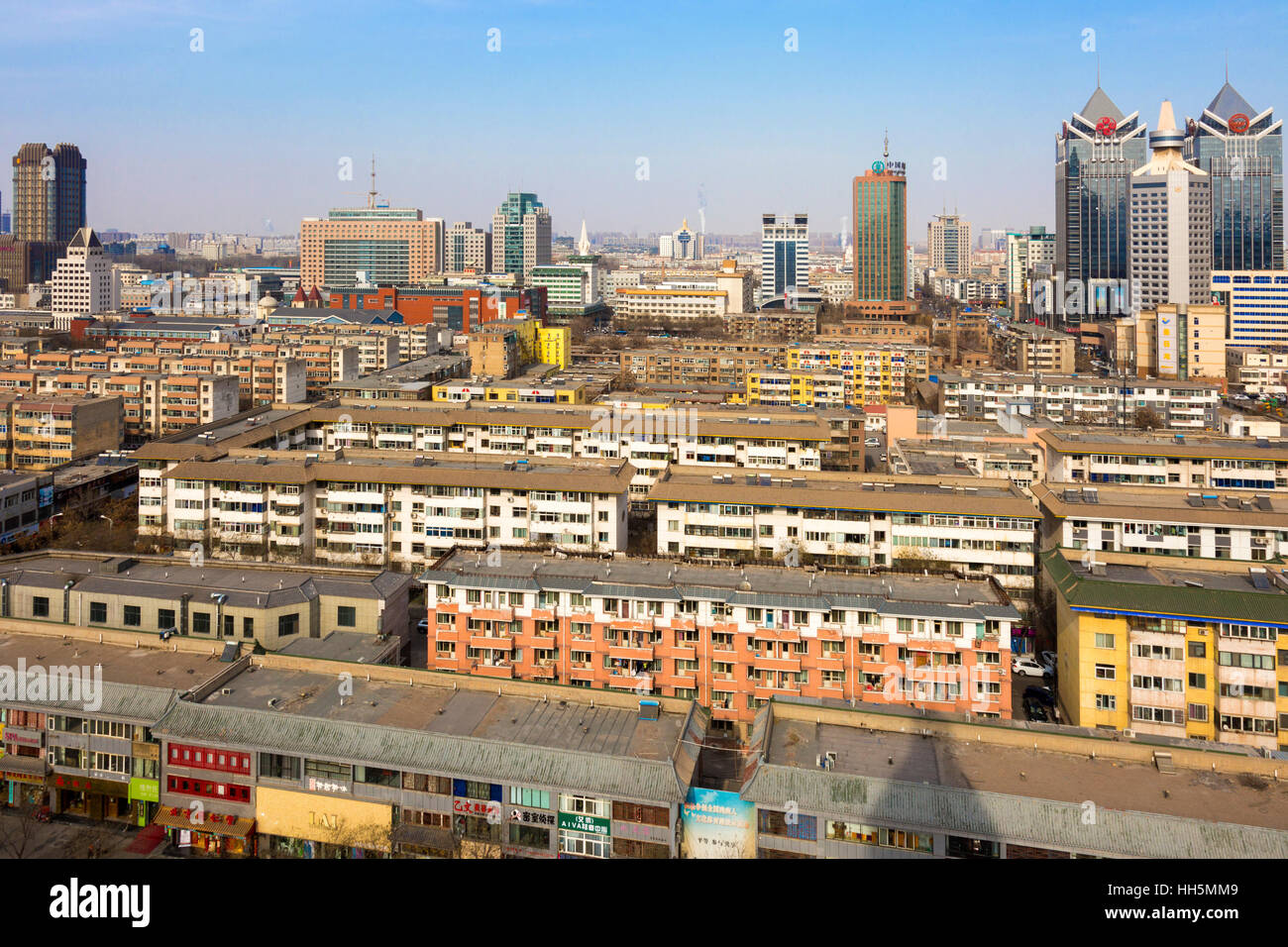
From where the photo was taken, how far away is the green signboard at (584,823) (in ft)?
19.6

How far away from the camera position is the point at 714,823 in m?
5.91

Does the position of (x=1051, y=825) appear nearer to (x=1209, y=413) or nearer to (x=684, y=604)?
(x=684, y=604)

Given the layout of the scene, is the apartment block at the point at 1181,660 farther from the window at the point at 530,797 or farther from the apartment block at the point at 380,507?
the apartment block at the point at 380,507

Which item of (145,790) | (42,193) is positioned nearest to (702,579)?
(145,790)

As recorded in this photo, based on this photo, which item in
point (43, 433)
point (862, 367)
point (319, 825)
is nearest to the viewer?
point (319, 825)

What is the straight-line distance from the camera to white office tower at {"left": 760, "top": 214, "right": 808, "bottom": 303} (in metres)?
58.9

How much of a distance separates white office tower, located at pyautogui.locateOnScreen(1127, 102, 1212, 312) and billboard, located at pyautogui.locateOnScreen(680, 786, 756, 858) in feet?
133

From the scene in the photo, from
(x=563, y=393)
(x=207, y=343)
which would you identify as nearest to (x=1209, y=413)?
(x=563, y=393)

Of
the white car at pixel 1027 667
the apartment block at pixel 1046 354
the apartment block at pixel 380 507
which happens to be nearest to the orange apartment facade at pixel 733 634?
the white car at pixel 1027 667

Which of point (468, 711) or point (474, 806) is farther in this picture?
point (468, 711)

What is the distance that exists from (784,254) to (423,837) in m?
56.6

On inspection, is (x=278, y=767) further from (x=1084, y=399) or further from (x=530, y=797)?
(x=1084, y=399)

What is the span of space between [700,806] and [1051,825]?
199 centimetres

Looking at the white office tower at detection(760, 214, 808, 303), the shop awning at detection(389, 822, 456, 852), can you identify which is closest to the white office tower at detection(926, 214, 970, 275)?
the white office tower at detection(760, 214, 808, 303)
